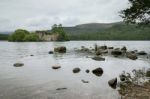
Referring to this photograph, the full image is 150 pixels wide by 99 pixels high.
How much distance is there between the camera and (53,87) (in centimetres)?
A: 2344

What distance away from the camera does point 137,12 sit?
30859 mm

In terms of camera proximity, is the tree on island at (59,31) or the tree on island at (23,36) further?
the tree on island at (59,31)

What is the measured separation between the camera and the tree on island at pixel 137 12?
3000 cm

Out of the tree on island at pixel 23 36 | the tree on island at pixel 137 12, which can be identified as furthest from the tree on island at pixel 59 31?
the tree on island at pixel 137 12

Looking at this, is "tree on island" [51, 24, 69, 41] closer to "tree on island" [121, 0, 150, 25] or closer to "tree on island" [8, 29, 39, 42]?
"tree on island" [8, 29, 39, 42]

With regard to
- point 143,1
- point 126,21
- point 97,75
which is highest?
point 143,1

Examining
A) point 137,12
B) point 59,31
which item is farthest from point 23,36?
point 137,12

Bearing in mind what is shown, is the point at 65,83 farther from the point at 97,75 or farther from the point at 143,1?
the point at 143,1

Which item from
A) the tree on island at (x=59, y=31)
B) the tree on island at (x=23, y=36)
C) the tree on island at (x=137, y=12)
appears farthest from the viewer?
the tree on island at (x=59, y=31)

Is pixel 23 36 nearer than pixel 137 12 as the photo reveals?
No

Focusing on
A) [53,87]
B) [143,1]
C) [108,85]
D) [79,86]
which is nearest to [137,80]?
[108,85]

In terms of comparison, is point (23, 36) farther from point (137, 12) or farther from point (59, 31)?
point (137, 12)

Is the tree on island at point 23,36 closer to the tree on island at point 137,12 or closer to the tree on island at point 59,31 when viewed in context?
the tree on island at point 59,31

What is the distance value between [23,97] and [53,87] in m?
4.45
